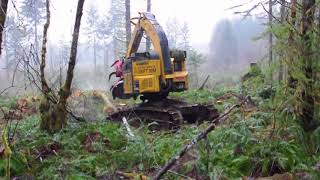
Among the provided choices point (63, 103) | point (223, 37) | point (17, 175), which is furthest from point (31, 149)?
point (223, 37)

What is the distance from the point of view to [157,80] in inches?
455

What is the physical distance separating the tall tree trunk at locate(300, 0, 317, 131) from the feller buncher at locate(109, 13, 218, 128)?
15.6 feet

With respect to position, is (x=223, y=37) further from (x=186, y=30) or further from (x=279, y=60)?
(x=279, y=60)

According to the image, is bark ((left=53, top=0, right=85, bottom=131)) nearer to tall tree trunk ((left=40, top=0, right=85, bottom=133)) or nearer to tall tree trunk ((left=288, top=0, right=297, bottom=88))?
tall tree trunk ((left=40, top=0, right=85, bottom=133))

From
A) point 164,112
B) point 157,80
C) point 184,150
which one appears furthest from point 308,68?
point 157,80

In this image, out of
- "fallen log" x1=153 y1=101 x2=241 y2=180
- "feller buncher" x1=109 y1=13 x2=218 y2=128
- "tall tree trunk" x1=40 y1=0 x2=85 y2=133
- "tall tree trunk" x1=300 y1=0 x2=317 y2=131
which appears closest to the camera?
"fallen log" x1=153 y1=101 x2=241 y2=180

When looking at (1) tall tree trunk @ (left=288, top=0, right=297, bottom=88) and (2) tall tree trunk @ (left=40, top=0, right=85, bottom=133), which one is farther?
(2) tall tree trunk @ (left=40, top=0, right=85, bottom=133)

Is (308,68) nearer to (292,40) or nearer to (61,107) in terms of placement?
(292,40)

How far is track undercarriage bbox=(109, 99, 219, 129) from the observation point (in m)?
11.2

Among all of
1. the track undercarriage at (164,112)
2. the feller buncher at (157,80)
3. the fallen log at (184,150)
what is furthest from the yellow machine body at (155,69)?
the fallen log at (184,150)

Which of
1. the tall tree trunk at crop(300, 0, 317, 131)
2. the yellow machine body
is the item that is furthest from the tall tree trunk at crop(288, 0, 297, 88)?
the yellow machine body

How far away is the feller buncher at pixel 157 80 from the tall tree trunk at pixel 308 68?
4.76m

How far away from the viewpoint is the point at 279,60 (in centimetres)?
657

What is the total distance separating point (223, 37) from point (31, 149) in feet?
213
